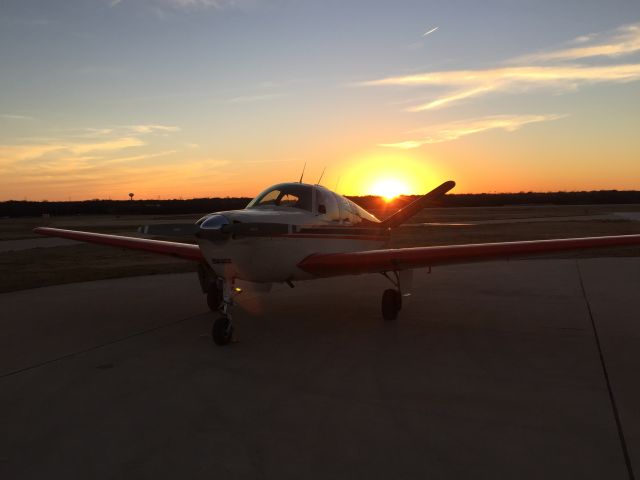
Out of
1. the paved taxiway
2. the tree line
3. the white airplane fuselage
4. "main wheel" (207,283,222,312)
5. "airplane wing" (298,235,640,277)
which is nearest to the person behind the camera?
the paved taxiway

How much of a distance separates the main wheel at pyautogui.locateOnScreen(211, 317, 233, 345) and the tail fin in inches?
201

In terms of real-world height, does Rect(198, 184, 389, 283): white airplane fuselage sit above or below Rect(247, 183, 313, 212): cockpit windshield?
below

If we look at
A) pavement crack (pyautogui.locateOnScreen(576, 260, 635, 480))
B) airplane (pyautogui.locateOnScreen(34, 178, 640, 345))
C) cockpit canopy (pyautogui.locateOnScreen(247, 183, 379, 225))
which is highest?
cockpit canopy (pyautogui.locateOnScreen(247, 183, 379, 225))

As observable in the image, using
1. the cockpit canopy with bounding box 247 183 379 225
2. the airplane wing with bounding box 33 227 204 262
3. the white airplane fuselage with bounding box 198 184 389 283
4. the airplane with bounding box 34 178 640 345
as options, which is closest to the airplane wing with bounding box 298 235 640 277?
the airplane with bounding box 34 178 640 345

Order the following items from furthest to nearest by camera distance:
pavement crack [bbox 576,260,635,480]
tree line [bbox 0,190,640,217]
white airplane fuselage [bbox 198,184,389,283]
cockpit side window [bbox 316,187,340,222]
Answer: tree line [bbox 0,190,640,217], cockpit side window [bbox 316,187,340,222], white airplane fuselage [bbox 198,184,389,283], pavement crack [bbox 576,260,635,480]

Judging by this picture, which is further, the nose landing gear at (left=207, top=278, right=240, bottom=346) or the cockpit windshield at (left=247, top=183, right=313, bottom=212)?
the cockpit windshield at (left=247, top=183, right=313, bottom=212)

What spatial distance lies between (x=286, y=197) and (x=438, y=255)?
2754mm

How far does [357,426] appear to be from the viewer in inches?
171

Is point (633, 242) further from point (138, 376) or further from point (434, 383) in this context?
point (138, 376)

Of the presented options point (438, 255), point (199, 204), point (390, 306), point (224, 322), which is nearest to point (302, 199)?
point (390, 306)

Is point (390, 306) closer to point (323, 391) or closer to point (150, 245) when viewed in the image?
point (323, 391)

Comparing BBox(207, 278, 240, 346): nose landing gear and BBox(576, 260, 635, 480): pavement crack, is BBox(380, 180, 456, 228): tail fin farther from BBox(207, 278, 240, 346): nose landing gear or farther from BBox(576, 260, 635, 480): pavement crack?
BBox(207, 278, 240, 346): nose landing gear

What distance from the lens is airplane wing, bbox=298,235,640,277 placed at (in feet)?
24.6

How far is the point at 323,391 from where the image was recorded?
205 inches
